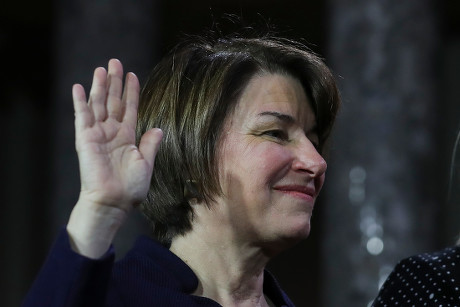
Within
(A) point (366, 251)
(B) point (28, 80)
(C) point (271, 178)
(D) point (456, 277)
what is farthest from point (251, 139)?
(B) point (28, 80)

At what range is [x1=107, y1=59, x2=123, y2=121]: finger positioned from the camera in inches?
72.1

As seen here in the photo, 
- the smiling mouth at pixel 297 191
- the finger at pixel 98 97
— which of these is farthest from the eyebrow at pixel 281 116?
the finger at pixel 98 97

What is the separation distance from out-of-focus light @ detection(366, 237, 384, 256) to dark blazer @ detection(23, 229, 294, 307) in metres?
1.69

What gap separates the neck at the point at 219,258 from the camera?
2154 mm

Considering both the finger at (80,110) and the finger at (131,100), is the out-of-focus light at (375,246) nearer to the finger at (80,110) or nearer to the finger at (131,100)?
the finger at (131,100)

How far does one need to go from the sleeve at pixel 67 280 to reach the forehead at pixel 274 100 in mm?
586

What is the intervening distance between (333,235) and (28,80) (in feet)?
13.6

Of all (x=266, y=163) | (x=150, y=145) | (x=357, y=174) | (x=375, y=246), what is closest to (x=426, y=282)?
(x=266, y=163)

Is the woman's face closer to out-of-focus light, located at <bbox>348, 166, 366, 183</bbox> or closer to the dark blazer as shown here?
the dark blazer

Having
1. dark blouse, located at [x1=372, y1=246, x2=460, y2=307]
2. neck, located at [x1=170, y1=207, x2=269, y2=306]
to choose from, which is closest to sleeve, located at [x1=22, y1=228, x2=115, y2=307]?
neck, located at [x1=170, y1=207, x2=269, y2=306]

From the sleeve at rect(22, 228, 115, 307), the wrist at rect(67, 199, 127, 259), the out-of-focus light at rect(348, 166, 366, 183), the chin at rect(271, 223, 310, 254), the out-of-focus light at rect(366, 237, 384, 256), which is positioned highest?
the wrist at rect(67, 199, 127, 259)

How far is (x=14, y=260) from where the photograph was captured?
7.90 metres

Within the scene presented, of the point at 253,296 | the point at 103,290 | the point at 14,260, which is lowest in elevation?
the point at 14,260

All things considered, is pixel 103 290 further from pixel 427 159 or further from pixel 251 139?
pixel 427 159
